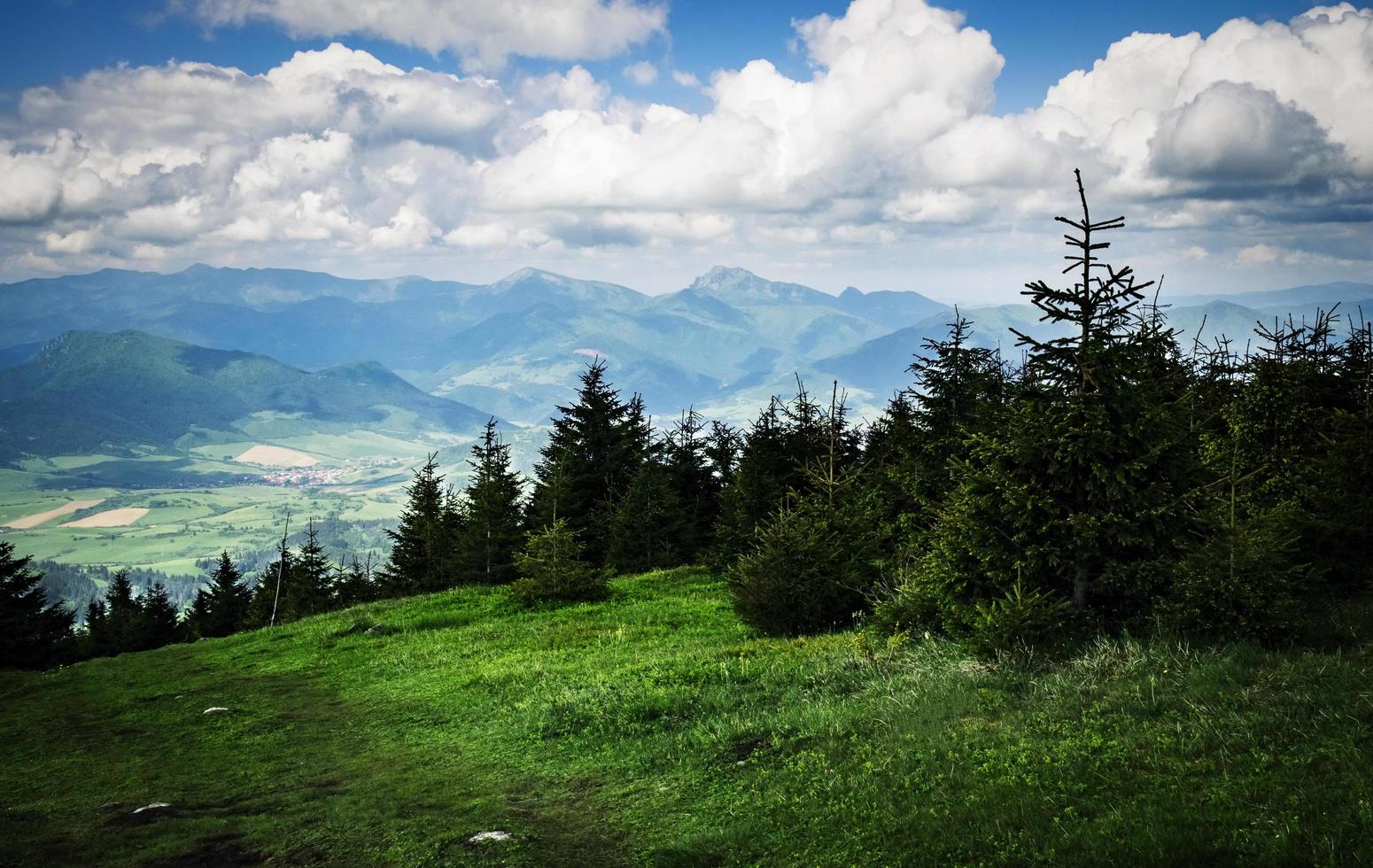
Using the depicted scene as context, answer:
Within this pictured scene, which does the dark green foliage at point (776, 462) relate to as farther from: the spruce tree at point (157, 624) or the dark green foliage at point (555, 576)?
the spruce tree at point (157, 624)

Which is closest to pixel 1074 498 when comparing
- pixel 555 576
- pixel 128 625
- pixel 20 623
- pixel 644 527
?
pixel 555 576

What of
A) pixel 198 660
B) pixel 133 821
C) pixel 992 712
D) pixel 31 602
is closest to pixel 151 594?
pixel 31 602

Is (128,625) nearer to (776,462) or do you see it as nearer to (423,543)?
(423,543)

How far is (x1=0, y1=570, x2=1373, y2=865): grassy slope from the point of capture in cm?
779

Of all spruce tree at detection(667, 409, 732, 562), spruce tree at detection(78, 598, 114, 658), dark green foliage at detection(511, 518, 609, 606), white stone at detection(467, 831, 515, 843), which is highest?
spruce tree at detection(667, 409, 732, 562)

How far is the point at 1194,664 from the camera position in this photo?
11.4 m

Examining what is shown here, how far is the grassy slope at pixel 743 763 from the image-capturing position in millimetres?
7789

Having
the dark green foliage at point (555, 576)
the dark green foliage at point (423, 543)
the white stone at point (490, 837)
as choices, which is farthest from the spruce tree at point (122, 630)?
the white stone at point (490, 837)

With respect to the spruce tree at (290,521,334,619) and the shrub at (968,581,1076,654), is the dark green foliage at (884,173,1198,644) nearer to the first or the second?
the shrub at (968,581,1076,654)

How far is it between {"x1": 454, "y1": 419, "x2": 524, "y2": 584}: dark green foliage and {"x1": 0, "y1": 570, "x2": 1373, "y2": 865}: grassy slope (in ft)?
73.7

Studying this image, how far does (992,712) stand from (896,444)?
15.1 metres

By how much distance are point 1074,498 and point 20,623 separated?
59.5 m

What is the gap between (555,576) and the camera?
29.3 m

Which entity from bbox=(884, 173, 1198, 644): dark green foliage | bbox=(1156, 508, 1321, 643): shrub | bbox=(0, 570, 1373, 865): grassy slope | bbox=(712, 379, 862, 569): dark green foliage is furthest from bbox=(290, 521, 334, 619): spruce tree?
bbox=(1156, 508, 1321, 643): shrub
